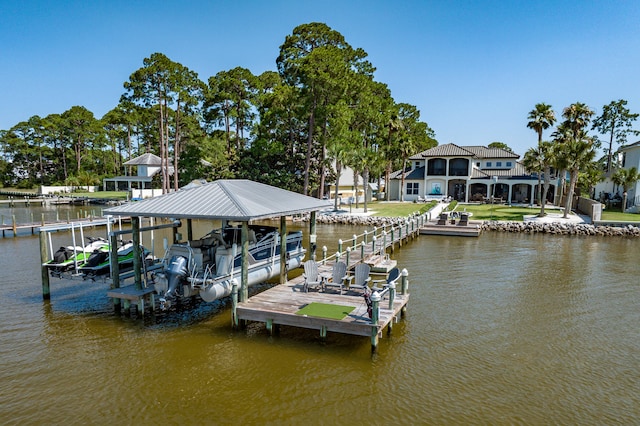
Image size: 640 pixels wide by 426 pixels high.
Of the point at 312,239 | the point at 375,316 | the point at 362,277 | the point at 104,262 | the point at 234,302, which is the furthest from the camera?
the point at 312,239

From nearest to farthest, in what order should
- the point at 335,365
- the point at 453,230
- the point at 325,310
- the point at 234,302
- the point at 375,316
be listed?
the point at 335,365, the point at 375,316, the point at 325,310, the point at 234,302, the point at 453,230

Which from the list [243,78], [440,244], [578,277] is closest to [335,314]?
[578,277]

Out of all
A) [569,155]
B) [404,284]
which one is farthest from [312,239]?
[569,155]

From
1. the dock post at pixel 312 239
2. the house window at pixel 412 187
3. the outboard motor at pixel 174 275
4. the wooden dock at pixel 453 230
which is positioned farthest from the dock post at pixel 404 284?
the house window at pixel 412 187

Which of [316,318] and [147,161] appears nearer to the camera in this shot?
[316,318]

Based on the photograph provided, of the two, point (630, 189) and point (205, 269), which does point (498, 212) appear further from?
point (205, 269)

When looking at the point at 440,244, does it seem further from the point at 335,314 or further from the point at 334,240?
the point at 335,314

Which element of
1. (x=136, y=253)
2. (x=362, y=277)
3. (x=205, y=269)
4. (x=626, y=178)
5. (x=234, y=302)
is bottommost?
(x=234, y=302)
